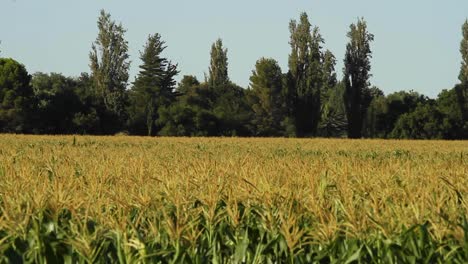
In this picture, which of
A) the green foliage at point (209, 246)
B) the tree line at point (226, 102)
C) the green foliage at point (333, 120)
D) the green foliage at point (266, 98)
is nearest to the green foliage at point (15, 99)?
the tree line at point (226, 102)

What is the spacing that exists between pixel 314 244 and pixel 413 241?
54cm

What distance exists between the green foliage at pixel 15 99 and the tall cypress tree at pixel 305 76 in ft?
77.5

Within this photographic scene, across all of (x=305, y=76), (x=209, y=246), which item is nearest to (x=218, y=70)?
(x=305, y=76)

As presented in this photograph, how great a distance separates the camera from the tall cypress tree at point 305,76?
66875 millimetres

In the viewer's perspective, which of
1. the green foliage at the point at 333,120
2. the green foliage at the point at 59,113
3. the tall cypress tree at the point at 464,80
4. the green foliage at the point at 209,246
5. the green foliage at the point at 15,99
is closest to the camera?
the green foliage at the point at 209,246

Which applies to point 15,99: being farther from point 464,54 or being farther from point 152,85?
point 464,54

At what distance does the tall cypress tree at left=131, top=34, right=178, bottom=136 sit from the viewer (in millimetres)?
67250

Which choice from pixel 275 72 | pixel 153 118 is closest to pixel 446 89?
pixel 275 72

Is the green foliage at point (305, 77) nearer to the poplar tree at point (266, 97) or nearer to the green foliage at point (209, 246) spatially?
the poplar tree at point (266, 97)

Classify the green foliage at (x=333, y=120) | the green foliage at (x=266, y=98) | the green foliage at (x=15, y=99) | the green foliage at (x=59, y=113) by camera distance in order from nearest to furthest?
the green foliage at (x=15, y=99) → the green foliage at (x=59, y=113) → the green foliage at (x=266, y=98) → the green foliage at (x=333, y=120)

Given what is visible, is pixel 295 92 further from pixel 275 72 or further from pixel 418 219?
pixel 418 219

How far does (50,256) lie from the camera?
12.6ft

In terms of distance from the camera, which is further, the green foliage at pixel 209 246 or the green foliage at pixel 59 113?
the green foliage at pixel 59 113

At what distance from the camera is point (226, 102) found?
74125 mm
